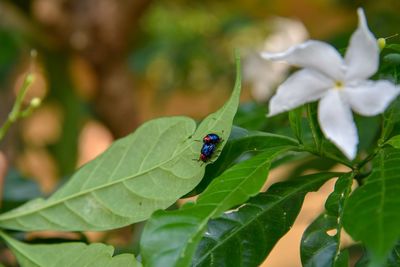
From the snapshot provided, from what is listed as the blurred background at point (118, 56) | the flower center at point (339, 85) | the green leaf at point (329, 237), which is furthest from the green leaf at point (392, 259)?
the blurred background at point (118, 56)

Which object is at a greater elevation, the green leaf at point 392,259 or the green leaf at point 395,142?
the green leaf at point 395,142

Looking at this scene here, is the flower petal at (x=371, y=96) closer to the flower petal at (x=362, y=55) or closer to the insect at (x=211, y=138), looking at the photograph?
the flower petal at (x=362, y=55)

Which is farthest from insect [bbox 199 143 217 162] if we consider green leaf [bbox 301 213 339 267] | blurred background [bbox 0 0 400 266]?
blurred background [bbox 0 0 400 266]

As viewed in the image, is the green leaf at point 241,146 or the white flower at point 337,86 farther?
the green leaf at point 241,146

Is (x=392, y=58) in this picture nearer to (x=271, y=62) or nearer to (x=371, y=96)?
(x=371, y=96)

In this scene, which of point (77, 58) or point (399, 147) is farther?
point (77, 58)

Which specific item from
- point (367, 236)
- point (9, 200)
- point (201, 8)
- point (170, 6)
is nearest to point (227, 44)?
point (201, 8)

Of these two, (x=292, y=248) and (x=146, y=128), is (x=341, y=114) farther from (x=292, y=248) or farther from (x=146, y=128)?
(x=292, y=248)

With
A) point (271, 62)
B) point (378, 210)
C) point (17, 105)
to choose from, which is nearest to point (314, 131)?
point (378, 210)

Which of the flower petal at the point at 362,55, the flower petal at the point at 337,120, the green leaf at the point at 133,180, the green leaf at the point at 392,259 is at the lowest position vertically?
the green leaf at the point at 392,259
